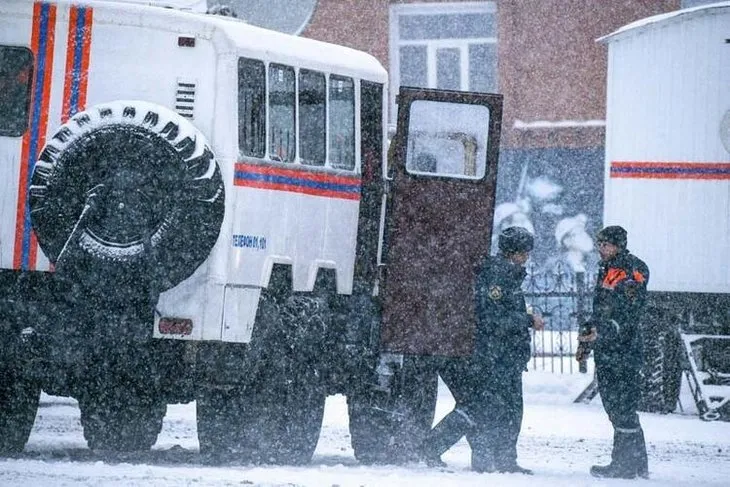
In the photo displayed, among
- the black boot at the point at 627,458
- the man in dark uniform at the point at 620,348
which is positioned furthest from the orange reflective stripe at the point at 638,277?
the black boot at the point at 627,458

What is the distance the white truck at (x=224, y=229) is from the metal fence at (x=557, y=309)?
8.79m

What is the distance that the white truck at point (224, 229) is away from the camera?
441 inches

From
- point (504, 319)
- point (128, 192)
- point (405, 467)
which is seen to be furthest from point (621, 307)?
point (128, 192)

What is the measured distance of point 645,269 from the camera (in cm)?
1194

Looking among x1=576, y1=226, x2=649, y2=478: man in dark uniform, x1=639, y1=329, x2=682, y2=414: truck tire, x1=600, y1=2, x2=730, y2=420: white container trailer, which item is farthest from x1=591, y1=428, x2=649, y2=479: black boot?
x1=639, y1=329, x2=682, y2=414: truck tire

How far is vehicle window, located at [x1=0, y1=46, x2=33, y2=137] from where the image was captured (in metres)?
11.6

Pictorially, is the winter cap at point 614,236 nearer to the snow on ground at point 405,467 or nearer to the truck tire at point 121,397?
the snow on ground at point 405,467

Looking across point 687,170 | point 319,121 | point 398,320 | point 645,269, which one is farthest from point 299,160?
point 687,170

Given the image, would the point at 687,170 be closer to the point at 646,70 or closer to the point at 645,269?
the point at 646,70

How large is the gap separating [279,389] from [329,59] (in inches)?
102

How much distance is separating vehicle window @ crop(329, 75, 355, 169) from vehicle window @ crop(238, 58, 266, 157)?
91 centimetres

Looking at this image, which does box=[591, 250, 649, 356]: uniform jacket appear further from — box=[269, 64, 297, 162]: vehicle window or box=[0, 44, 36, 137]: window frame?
box=[0, 44, 36, 137]: window frame

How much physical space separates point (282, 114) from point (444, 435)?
266cm

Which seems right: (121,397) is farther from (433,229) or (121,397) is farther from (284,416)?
(433,229)
